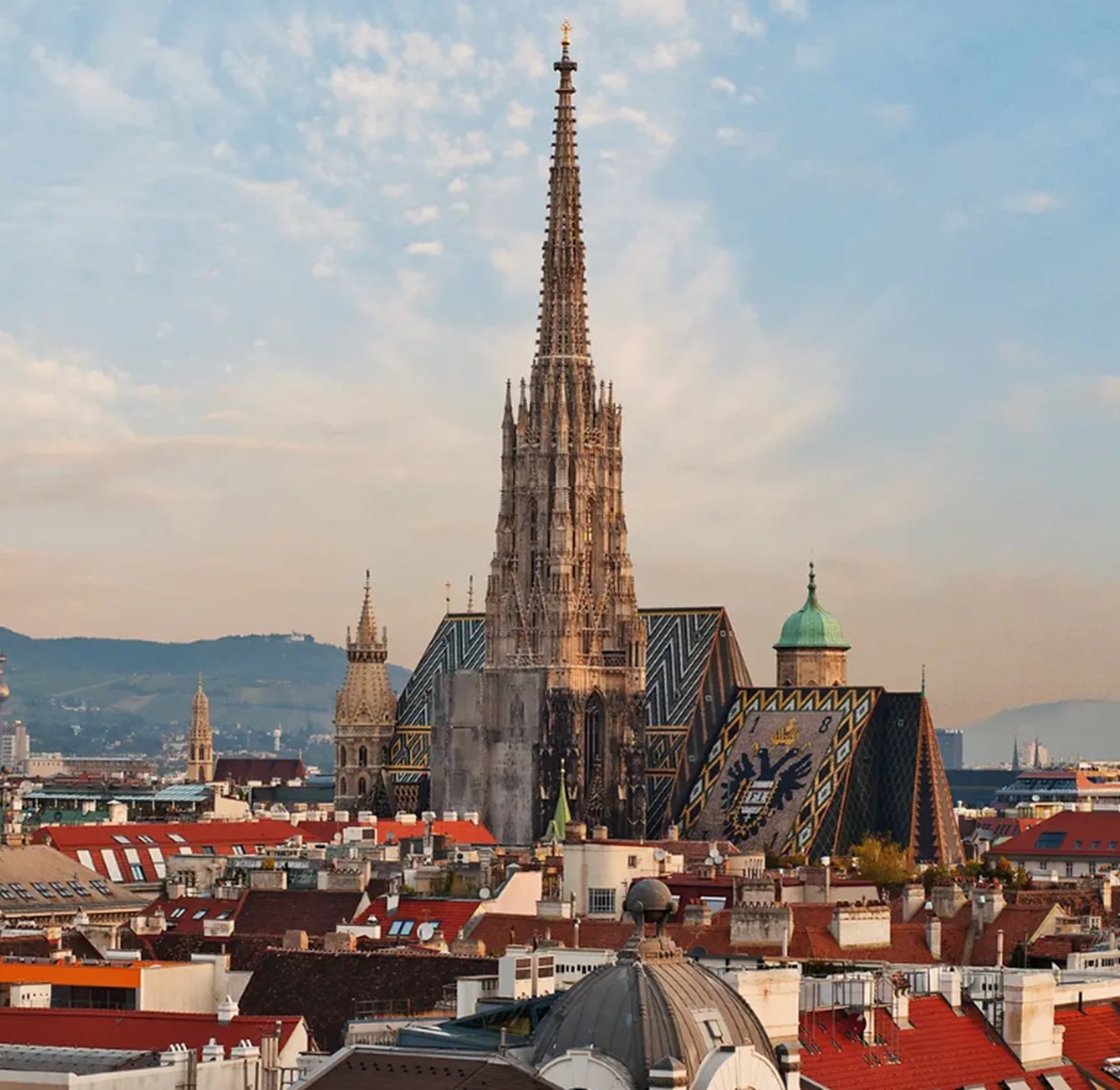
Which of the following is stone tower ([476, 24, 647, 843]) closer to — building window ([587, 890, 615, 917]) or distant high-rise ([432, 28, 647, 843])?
distant high-rise ([432, 28, 647, 843])

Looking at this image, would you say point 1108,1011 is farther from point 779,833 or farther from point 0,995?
point 779,833

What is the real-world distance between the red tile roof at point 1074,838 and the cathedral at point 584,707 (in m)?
4.27

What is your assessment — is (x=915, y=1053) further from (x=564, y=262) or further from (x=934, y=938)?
(x=564, y=262)

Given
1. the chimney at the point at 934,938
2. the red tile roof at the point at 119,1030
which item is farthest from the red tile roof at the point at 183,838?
the red tile roof at the point at 119,1030

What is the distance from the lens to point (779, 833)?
186625 mm

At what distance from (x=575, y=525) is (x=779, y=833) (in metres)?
20.4

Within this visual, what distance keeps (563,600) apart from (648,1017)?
15086 centimetres

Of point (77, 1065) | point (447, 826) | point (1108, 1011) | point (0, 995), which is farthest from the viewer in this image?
point (447, 826)

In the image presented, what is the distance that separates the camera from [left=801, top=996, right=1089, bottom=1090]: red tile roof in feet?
164

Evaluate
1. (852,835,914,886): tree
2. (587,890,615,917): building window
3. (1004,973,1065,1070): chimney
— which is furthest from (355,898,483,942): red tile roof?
(1004,973,1065,1070): chimney

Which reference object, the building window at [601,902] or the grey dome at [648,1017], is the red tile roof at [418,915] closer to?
the building window at [601,902]

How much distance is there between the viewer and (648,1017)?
3553cm

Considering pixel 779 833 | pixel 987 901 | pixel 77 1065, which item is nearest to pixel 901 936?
pixel 987 901

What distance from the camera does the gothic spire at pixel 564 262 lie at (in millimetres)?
189250
